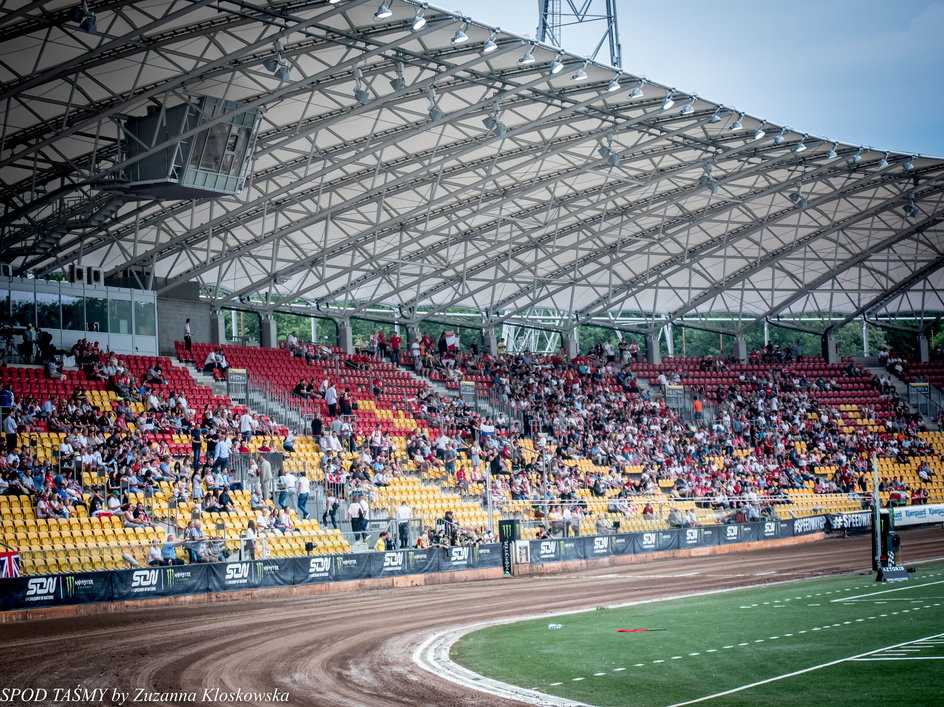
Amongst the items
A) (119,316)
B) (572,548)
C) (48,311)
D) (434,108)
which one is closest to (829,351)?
(572,548)

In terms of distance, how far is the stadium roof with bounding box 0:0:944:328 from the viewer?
30469 millimetres

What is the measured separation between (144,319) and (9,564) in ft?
65.4

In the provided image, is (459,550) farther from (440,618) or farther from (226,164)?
(226,164)

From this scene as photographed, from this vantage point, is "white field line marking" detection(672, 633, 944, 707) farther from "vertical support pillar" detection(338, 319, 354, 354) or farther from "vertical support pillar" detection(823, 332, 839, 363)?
"vertical support pillar" detection(823, 332, 839, 363)

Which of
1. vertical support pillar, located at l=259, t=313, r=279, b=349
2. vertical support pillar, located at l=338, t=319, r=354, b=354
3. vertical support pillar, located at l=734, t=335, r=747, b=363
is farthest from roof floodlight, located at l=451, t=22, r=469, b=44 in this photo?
vertical support pillar, located at l=734, t=335, r=747, b=363

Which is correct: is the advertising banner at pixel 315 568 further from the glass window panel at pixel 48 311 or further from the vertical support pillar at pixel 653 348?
the vertical support pillar at pixel 653 348

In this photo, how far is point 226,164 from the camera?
33281 mm

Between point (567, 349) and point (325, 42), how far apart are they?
103 feet

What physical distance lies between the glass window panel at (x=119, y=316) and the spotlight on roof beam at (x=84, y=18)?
50.1ft

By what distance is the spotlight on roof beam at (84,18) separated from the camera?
85.9 feet

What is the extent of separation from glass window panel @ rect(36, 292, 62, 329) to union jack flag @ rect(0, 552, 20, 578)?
56.2 ft

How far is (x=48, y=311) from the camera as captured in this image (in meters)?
38.3

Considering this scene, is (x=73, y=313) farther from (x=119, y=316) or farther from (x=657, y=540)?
(x=657, y=540)

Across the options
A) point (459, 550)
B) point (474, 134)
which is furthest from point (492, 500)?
point (474, 134)
